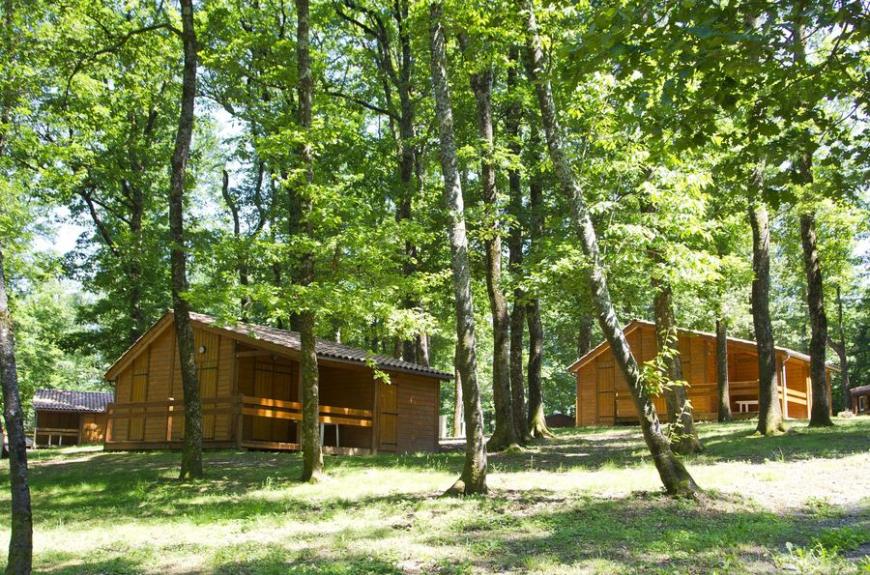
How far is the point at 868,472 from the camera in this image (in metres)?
11.5

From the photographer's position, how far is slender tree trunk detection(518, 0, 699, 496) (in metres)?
9.73

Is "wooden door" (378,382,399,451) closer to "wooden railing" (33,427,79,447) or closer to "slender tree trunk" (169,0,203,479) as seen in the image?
"slender tree trunk" (169,0,203,479)

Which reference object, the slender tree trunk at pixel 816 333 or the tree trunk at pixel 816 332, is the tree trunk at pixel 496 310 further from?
the tree trunk at pixel 816 332

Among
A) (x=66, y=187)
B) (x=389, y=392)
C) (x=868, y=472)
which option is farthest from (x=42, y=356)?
(x=868, y=472)

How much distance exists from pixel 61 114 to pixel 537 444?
13.9 meters

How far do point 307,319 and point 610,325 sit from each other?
226 inches

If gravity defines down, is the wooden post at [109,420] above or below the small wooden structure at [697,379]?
below

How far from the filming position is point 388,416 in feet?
73.4

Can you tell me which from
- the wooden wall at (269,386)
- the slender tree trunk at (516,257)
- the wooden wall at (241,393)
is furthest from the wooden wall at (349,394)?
the slender tree trunk at (516,257)

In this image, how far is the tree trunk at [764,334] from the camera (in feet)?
58.2

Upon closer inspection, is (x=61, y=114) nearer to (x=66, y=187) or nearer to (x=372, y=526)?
(x=66, y=187)

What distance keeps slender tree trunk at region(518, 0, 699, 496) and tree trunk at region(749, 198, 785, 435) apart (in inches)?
354

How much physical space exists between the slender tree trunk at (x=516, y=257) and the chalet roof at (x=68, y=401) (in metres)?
27.6

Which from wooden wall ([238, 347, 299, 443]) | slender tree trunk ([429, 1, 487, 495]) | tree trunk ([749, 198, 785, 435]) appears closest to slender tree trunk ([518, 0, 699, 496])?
slender tree trunk ([429, 1, 487, 495])
